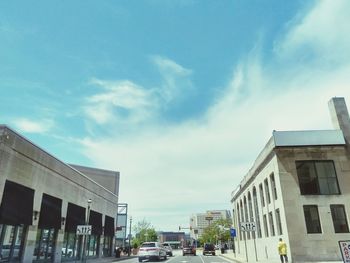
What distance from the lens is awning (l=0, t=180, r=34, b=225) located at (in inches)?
739

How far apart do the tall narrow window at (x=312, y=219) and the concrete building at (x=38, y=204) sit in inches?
663

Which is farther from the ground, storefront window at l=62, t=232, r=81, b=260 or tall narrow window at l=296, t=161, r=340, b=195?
tall narrow window at l=296, t=161, r=340, b=195

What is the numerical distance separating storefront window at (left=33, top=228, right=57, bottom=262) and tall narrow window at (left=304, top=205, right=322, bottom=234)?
1971cm

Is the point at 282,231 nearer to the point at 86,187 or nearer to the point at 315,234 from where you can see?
the point at 315,234

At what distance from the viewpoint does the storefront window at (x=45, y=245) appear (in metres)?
24.0

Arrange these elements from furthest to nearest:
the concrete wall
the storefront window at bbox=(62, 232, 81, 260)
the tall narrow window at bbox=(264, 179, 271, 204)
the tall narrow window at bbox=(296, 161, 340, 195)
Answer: the tall narrow window at bbox=(264, 179, 271, 204)
the storefront window at bbox=(62, 232, 81, 260)
the tall narrow window at bbox=(296, 161, 340, 195)
the concrete wall

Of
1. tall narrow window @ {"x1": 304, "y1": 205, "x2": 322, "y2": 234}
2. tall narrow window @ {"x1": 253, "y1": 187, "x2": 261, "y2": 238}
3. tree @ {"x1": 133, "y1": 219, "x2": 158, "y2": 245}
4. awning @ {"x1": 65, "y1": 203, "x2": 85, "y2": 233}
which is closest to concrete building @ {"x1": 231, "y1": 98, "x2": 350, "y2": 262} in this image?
tall narrow window @ {"x1": 304, "y1": 205, "x2": 322, "y2": 234}

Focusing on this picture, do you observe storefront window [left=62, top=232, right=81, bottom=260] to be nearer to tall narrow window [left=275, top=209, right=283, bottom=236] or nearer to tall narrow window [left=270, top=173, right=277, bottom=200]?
tall narrow window [left=275, top=209, right=283, bottom=236]

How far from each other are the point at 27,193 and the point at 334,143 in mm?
22679

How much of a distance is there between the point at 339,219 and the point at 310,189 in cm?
284

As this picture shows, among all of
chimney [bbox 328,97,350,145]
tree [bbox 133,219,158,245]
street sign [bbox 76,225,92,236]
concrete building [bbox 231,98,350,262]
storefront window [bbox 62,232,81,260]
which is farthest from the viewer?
tree [bbox 133,219,158,245]

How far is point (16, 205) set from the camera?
2014 centimetres

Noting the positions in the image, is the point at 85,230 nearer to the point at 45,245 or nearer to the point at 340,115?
the point at 45,245

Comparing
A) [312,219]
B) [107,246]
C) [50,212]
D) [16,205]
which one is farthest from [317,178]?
[107,246]
